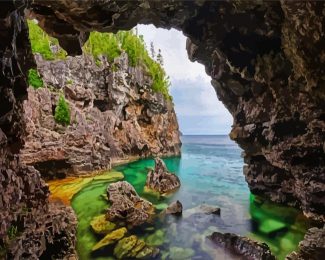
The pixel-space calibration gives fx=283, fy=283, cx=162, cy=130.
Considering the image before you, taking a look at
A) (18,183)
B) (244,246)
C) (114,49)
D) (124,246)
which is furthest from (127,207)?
(114,49)

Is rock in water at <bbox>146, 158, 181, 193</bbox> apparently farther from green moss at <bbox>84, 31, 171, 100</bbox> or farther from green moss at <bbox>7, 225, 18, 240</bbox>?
green moss at <bbox>84, 31, 171, 100</bbox>

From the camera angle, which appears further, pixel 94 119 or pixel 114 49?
pixel 114 49

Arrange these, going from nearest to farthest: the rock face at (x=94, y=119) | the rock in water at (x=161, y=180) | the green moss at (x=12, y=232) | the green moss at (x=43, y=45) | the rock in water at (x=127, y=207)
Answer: the green moss at (x=12, y=232)
the rock in water at (x=127, y=207)
the rock in water at (x=161, y=180)
the rock face at (x=94, y=119)
the green moss at (x=43, y=45)

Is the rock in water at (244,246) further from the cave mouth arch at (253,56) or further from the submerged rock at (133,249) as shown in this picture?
the cave mouth arch at (253,56)

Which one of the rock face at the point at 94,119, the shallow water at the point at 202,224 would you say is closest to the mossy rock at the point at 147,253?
the shallow water at the point at 202,224

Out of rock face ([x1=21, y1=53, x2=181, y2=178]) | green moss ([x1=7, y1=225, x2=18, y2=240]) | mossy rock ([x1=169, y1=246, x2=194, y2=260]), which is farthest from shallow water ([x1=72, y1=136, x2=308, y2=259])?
rock face ([x1=21, y1=53, x2=181, y2=178])

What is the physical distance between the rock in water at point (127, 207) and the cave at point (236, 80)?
2.35 metres

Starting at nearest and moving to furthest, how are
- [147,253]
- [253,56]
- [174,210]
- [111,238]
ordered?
[147,253]
[111,238]
[253,56]
[174,210]

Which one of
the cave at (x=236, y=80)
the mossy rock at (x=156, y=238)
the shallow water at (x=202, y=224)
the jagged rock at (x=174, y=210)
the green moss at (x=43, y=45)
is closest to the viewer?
the cave at (x=236, y=80)

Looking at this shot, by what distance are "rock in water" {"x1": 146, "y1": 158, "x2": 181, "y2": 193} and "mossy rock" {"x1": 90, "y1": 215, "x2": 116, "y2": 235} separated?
7.76m

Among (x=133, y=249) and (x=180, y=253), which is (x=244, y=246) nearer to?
(x=180, y=253)

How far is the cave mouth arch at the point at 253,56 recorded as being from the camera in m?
11.1

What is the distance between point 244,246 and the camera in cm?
1166

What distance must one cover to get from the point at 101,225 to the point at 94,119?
19.8 metres
